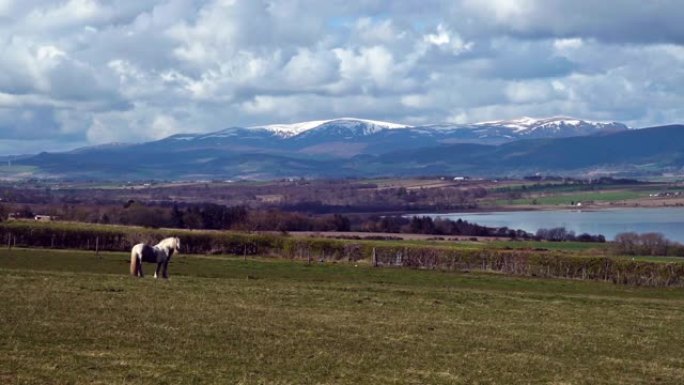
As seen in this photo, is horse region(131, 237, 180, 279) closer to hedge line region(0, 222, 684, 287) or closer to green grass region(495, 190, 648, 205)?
hedge line region(0, 222, 684, 287)

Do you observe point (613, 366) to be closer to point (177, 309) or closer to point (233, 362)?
point (233, 362)

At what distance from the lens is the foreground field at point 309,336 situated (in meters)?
16.6

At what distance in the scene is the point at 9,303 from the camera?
22453 millimetres

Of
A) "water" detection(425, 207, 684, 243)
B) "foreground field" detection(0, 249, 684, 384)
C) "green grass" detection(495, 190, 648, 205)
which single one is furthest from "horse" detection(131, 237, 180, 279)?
"green grass" detection(495, 190, 648, 205)

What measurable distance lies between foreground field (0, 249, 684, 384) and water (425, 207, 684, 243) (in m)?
73.0

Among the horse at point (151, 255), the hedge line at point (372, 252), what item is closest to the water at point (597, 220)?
the hedge line at point (372, 252)

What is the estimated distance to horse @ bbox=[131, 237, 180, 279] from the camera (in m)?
34.2

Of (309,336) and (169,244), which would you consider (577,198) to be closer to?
(169,244)

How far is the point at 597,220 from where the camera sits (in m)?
136

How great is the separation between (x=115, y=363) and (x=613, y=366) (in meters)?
9.86

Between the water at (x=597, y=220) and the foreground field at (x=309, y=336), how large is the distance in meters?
73.0

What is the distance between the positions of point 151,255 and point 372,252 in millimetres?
35401

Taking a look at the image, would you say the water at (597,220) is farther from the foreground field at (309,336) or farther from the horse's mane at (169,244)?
the foreground field at (309,336)

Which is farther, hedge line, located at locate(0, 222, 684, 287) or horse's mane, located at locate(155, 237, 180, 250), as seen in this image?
hedge line, located at locate(0, 222, 684, 287)
